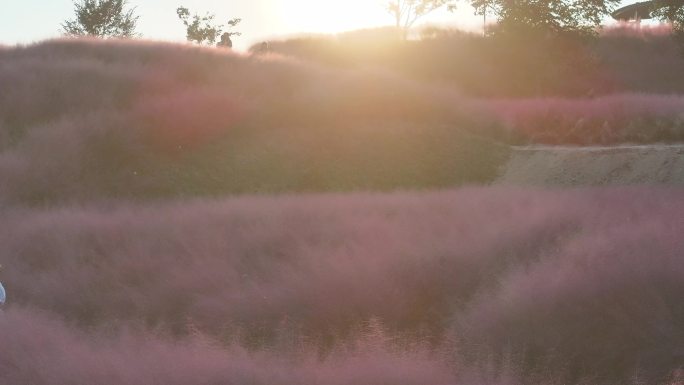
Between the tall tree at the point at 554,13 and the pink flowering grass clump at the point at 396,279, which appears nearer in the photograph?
the pink flowering grass clump at the point at 396,279

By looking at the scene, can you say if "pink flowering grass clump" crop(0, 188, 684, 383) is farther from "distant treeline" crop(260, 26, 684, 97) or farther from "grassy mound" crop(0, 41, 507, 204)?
"distant treeline" crop(260, 26, 684, 97)

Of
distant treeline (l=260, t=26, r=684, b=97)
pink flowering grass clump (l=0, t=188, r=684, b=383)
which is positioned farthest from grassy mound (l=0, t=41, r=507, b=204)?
distant treeline (l=260, t=26, r=684, b=97)

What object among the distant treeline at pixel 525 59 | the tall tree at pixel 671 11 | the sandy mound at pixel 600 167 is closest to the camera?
the sandy mound at pixel 600 167

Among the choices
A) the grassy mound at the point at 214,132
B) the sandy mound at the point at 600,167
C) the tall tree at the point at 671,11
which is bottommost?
the sandy mound at the point at 600,167

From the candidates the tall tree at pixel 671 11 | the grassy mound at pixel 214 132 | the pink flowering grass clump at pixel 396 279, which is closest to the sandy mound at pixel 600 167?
the grassy mound at pixel 214 132

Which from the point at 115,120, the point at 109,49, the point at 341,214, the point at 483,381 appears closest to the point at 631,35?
the point at 109,49

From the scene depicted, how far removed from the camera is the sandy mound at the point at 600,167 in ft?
53.1

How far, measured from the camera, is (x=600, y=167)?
16906mm

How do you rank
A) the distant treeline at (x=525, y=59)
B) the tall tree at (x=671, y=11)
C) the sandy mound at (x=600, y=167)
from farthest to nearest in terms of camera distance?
the distant treeline at (x=525, y=59)
the tall tree at (x=671, y=11)
the sandy mound at (x=600, y=167)

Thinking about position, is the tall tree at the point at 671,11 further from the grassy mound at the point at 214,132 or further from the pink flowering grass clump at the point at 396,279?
the pink flowering grass clump at the point at 396,279

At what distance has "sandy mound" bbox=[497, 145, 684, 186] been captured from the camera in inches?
637

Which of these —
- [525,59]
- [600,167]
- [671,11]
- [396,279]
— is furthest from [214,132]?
[671,11]

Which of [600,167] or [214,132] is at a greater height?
[214,132]

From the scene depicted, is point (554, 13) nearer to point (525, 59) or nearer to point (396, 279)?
point (525, 59)
